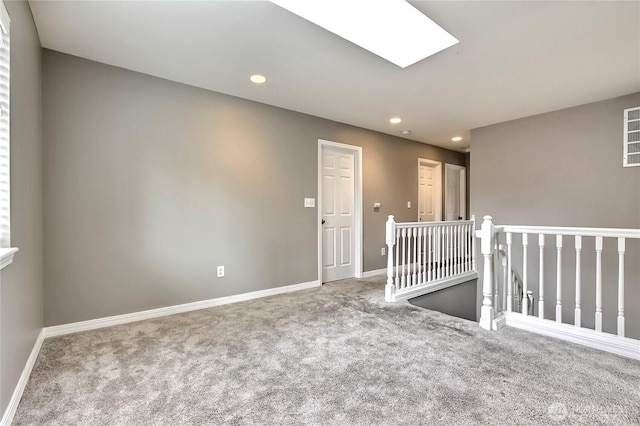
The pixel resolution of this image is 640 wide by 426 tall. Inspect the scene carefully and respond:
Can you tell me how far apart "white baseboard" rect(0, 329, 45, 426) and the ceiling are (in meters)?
2.33

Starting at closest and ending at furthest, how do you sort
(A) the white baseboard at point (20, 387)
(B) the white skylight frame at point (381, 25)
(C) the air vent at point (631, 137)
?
(A) the white baseboard at point (20, 387) < (B) the white skylight frame at point (381, 25) < (C) the air vent at point (631, 137)

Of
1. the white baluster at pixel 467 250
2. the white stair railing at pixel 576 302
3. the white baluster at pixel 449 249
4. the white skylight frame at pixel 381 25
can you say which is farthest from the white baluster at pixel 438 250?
the white skylight frame at pixel 381 25

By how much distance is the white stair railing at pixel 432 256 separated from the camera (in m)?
3.46

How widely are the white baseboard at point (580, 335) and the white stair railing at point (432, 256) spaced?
3.61 ft

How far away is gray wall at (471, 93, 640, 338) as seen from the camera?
11.6ft

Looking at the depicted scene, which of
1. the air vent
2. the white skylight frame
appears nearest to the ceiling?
the white skylight frame

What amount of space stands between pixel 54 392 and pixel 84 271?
119 cm

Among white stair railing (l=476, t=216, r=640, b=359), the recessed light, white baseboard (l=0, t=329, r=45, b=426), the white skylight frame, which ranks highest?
the recessed light

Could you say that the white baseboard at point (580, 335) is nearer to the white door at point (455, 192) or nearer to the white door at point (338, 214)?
the white door at point (338, 214)

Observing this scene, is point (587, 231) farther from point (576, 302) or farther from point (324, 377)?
point (324, 377)

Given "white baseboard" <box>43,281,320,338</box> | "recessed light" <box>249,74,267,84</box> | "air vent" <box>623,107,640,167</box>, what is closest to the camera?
"white baseboard" <box>43,281,320,338</box>

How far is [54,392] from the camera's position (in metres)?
1.71

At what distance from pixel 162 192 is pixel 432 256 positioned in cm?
345

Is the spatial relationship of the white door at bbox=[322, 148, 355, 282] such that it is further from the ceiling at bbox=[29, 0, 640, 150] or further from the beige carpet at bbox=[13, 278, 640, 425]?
the beige carpet at bbox=[13, 278, 640, 425]
